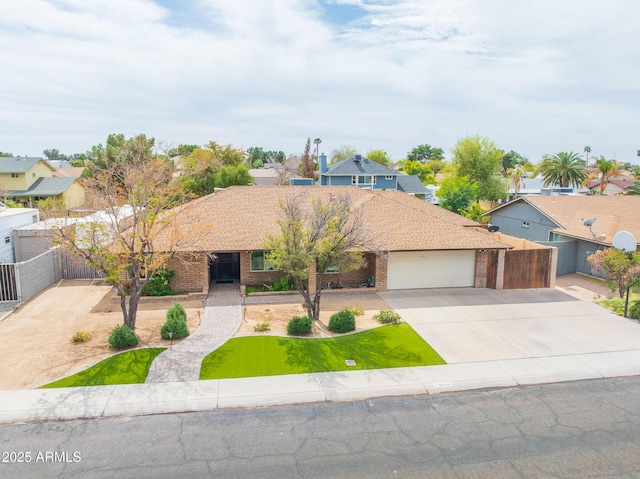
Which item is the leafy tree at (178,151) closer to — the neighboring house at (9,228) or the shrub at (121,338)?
the neighboring house at (9,228)

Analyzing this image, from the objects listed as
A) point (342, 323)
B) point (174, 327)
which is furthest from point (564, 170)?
point (174, 327)

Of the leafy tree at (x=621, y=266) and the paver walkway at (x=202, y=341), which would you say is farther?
the leafy tree at (x=621, y=266)

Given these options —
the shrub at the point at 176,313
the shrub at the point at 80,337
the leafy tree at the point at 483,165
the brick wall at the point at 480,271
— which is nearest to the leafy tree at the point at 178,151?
the shrub at the point at 176,313

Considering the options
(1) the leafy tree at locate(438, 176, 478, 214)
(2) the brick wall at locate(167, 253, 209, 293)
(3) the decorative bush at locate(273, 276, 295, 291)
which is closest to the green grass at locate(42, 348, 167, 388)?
(2) the brick wall at locate(167, 253, 209, 293)

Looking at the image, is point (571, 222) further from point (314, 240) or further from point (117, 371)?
point (117, 371)

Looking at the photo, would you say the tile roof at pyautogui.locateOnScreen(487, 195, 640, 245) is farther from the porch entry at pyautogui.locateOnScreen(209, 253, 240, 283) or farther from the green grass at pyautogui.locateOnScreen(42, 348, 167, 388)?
the green grass at pyautogui.locateOnScreen(42, 348, 167, 388)

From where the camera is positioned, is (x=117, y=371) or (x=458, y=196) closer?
(x=117, y=371)

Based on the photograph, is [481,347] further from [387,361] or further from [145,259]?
[145,259]
